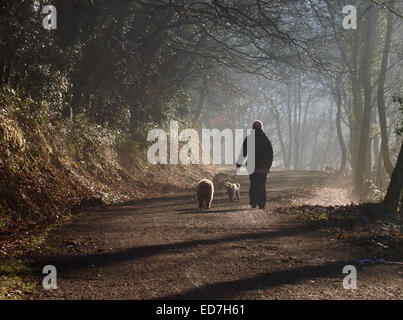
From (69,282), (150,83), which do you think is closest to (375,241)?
(69,282)

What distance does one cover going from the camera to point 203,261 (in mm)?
6547

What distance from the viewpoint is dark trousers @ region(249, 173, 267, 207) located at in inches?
504

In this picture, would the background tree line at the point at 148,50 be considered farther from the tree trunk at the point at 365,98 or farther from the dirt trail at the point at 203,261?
the dirt trail at the point at 203,261

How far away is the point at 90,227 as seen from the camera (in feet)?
29.7

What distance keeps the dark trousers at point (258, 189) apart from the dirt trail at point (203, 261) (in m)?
2.39

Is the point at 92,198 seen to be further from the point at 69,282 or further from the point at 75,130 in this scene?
the point at 69,282

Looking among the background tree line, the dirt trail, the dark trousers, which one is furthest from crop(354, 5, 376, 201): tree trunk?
the dirt trail

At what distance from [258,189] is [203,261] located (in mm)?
6615

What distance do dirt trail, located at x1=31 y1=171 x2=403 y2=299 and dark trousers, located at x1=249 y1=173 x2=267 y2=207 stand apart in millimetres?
2390

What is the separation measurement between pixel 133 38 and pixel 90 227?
12060mm

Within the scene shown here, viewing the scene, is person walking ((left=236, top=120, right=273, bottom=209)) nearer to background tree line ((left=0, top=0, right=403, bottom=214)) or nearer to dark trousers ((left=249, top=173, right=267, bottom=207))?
dark trousers ((left=249, top=173, right=267, bottom=207))

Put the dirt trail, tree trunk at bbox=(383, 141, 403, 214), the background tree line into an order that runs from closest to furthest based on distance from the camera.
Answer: the dirt trail
tree trunk at bbox=(383, 141, 403, 214)
the background tree line

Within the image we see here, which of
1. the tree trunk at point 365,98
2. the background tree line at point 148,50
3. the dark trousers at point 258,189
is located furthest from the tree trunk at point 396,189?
the tree trunk at point 365,98

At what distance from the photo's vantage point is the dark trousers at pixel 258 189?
1280 cm
